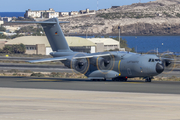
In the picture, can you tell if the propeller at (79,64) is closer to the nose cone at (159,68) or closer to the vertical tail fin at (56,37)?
the vertical tail fin at (56,37)

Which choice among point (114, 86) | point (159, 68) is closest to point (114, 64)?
point (159, 68)

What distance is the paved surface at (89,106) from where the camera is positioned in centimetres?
1495

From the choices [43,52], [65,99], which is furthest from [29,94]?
[43,52]

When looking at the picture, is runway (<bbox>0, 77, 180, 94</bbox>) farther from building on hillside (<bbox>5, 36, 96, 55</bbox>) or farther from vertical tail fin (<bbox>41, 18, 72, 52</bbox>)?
building on hillside (<bbox>5, 36, 96, 55</bbox>)

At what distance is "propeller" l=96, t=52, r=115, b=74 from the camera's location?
3475cm

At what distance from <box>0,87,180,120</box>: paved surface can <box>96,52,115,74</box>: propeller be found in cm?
1089

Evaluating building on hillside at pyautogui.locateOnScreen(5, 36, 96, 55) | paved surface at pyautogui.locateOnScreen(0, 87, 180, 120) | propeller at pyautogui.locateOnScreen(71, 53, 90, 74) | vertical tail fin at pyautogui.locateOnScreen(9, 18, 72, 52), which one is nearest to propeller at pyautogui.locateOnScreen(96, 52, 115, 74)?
propeller at pyautogui.locateOnScreen(71, 53, 90, 74)

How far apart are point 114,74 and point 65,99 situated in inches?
549

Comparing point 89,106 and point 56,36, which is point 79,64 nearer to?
point 56,36

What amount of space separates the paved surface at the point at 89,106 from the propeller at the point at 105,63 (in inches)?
429

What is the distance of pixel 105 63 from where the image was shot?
1375 inches

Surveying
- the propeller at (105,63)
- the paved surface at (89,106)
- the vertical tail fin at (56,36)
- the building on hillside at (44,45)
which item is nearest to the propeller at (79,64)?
the propeller at (105,63)

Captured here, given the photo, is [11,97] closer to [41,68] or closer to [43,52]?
[41,68]

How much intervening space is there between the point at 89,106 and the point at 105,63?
1706 centimetres
